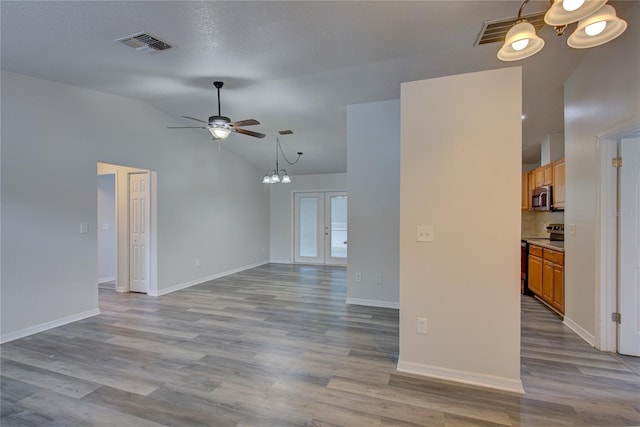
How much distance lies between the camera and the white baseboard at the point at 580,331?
10.3ft

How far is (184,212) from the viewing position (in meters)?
5.79

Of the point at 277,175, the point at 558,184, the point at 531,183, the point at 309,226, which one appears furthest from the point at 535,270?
the point at 309,226

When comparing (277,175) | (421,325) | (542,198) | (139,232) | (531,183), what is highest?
(277,175)

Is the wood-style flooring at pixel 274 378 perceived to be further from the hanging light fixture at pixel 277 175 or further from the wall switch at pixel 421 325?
the hanging light fixture at pixel 277 175

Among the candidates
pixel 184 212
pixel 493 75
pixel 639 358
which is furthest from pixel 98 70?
pixel 639 358

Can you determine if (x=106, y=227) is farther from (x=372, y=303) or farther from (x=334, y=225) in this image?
(x=372, y=303)

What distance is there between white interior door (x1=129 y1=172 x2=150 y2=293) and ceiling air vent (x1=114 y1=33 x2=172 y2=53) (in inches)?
109

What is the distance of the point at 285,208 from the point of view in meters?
8.78

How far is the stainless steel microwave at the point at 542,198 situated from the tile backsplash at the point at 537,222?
0.48 metres

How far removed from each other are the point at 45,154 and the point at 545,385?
566 centimetres

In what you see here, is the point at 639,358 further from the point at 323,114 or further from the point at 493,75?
the point at 323,114

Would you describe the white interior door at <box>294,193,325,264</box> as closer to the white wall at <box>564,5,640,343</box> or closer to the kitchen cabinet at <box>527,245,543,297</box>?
the kitchen cabinet at <box>527,245,543,297</box>

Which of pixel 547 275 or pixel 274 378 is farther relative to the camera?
pixel 547 275

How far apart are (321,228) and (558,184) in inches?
211
